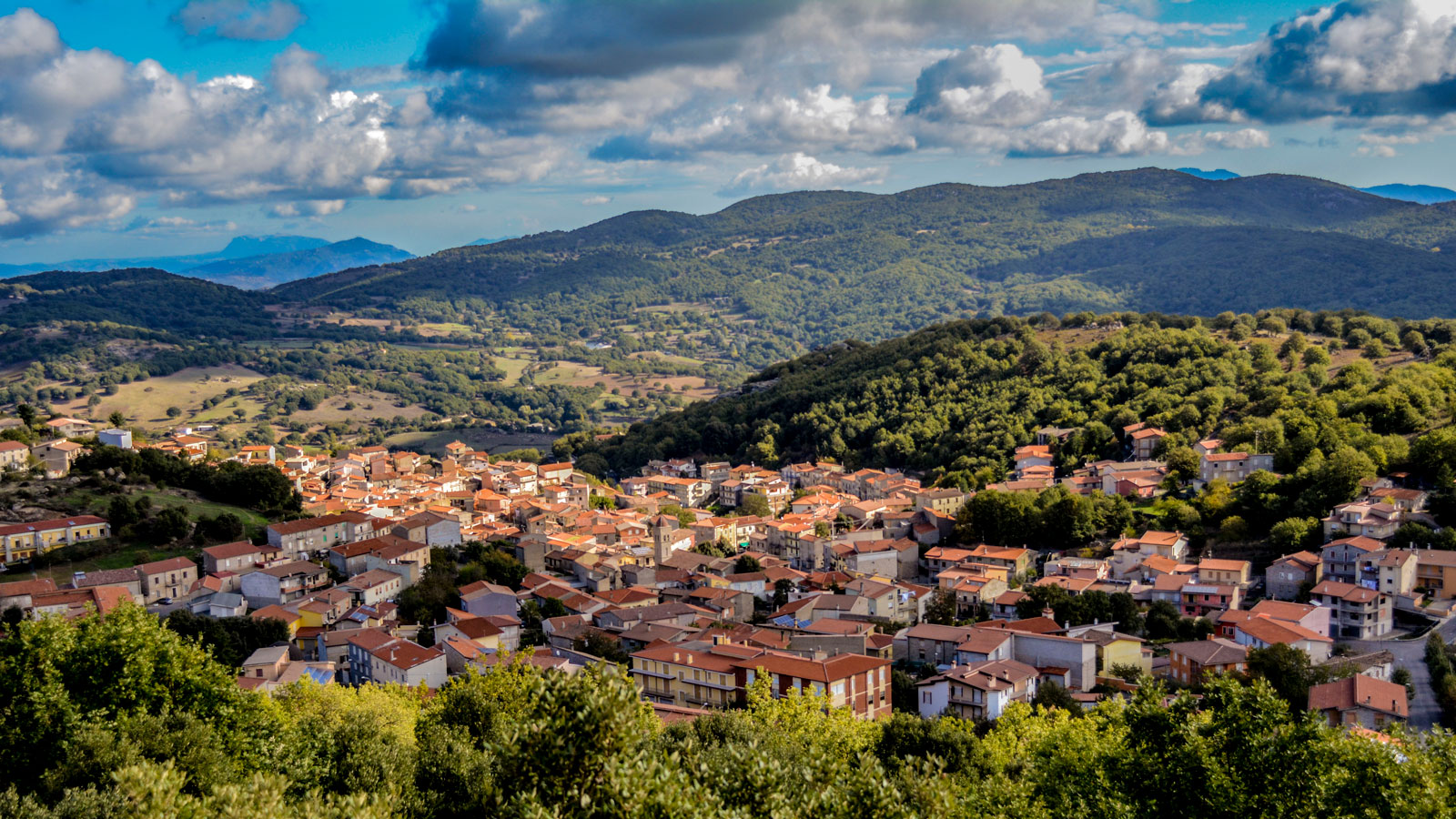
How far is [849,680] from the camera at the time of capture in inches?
1085

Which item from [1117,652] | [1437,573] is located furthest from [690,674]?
[1437,573]

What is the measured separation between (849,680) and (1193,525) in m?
22.0

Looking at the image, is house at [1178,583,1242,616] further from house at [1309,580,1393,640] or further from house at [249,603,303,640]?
house at [249,603,303,640]

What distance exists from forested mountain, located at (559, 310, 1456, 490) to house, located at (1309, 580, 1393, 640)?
856cm

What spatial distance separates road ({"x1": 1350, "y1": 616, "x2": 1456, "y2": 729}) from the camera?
26.2 m

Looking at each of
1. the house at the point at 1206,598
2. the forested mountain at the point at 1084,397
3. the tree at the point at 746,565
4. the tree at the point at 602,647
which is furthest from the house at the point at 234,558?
the forested mountain at the point at 1084,397

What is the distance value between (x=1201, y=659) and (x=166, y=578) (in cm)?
3287

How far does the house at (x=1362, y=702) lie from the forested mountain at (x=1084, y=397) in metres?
17.2

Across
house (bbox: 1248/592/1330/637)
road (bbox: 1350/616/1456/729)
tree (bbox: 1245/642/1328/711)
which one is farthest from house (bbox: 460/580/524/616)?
road (bbox: 1350/616/1456/729)

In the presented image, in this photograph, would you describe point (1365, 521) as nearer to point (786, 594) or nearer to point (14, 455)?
point (786, 594)

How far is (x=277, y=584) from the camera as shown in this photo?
35594 mm

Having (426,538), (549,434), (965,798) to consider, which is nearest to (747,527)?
(426,538)

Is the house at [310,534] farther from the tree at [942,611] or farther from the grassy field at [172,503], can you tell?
the tree at [942,611]

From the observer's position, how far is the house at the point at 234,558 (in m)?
37.4
